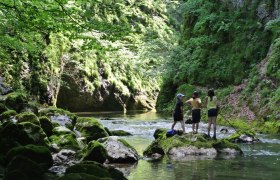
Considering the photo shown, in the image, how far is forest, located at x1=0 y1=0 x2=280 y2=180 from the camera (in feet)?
30.1

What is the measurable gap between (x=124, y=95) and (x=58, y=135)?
26461mm

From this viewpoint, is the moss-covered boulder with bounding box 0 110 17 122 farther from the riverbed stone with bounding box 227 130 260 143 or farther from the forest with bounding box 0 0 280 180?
the riverbed stone with bounding box 227 130 260 143

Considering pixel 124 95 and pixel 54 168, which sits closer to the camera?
pixel 54 168

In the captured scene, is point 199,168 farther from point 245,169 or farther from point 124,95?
point 124,95

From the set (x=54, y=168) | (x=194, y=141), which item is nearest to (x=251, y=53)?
(x=194, y=141)

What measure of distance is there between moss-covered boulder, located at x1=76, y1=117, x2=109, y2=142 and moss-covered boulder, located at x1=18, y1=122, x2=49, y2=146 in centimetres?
280

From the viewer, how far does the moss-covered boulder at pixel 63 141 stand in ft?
37.4

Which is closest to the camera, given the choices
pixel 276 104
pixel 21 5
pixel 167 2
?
pixel 21 5

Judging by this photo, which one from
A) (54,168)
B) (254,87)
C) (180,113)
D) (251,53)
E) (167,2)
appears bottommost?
(54,168)

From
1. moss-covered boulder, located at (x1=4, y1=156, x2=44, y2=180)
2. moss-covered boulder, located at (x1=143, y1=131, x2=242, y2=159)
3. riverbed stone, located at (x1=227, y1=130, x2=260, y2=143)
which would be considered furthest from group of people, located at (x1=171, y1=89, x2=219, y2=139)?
moss-covered boulder, located at (x1=4, y1=156, x2=44, y2=180)

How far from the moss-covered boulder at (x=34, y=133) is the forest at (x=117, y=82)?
0.09ft

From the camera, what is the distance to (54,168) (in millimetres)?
9656

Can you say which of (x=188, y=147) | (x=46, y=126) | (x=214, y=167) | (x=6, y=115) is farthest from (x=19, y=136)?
(x=214, y=167)

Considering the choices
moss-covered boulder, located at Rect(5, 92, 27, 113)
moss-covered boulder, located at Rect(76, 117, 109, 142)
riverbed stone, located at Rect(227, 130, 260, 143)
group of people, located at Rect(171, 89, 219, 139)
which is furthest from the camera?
moss-covered boulder, located at Rect(5, 92, 27, 113)
